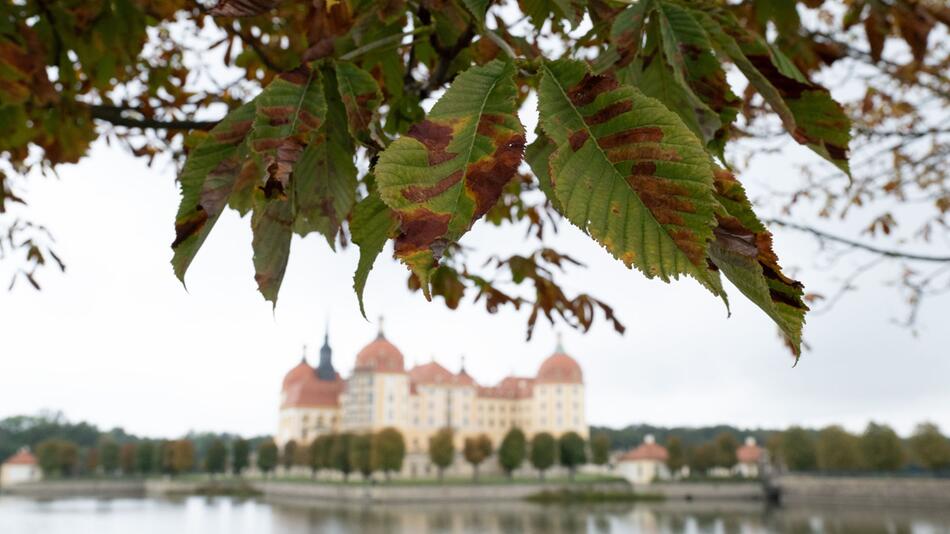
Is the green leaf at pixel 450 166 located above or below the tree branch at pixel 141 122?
below

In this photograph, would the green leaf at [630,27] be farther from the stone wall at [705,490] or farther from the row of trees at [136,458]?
the row of trees at [136,458]

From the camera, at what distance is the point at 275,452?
79000 millimetres

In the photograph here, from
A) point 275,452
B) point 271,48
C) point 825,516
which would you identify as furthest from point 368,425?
point 271,48

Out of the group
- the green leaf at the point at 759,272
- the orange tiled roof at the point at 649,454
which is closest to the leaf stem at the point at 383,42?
the green leaf at the point at 759,272

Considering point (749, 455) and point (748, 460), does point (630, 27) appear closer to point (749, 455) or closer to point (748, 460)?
point (748, 460)

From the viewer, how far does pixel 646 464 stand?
73812mm

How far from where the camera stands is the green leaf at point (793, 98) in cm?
97

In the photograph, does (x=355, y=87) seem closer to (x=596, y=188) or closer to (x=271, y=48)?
(x=596, y=188)

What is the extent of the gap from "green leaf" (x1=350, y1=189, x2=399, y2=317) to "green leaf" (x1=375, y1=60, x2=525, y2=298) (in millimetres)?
154

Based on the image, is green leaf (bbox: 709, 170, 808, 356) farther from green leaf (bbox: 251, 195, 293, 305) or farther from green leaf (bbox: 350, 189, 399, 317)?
green leaf (bbox: 251, 195, 293, 305)

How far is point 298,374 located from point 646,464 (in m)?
38.8

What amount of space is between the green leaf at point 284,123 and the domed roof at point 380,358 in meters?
73.8

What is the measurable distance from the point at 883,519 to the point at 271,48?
2147 inches

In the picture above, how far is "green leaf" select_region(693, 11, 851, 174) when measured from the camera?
968mm
